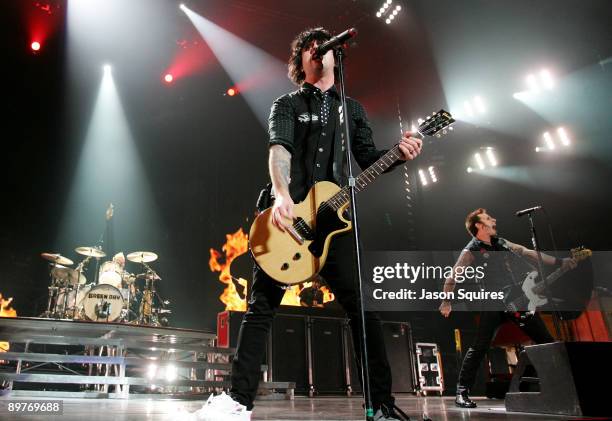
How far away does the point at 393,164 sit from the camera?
2.35 metres

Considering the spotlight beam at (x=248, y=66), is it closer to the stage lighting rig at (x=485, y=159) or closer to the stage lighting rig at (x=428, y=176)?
the stage lighting rig at (x=428, y=176)

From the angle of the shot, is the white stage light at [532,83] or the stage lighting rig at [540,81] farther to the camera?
the white stage light at [532,83]

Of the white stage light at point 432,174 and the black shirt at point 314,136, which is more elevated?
the white stage light at point 432,174

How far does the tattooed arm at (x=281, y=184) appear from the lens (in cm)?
220

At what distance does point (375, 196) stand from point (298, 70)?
25.5 feet

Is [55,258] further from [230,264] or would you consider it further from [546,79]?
[546,79]

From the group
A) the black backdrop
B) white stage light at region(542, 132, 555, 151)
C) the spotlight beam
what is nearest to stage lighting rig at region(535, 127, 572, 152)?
white stage light at region(542, 132, 555, 151)

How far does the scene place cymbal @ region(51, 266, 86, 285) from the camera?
825cm

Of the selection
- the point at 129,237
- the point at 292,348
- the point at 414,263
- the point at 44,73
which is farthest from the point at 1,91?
the point at 414,263

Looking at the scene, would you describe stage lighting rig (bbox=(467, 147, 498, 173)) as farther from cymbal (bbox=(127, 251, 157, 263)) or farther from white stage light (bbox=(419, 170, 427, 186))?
cymbal (bbox=(127, 251, 157, 263))

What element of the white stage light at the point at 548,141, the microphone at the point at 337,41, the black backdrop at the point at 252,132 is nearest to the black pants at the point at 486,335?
the microphone at the point at 337,41

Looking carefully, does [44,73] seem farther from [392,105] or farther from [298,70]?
[298,70]

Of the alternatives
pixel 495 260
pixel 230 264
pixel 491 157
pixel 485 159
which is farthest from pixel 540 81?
pixel 230 264

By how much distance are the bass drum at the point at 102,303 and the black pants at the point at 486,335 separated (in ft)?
21.2
